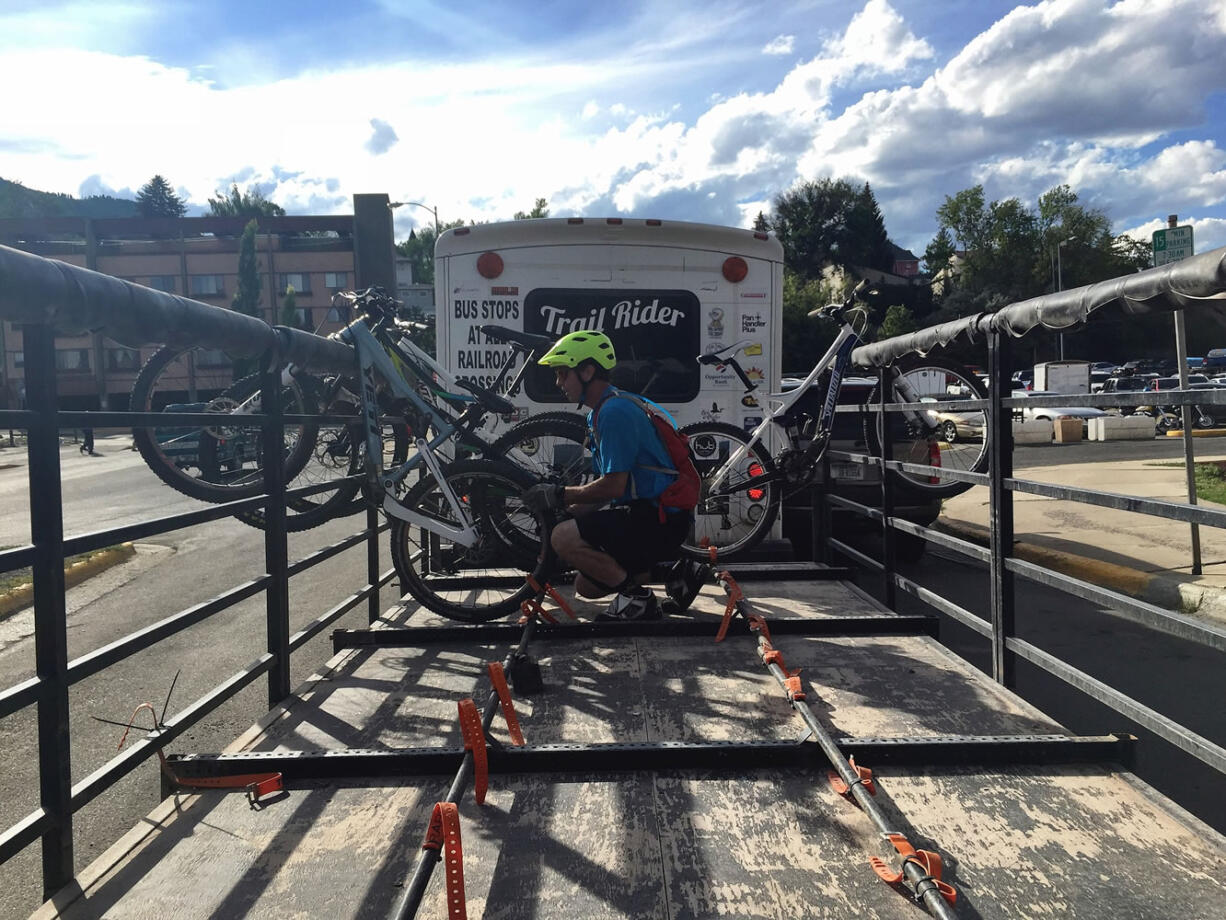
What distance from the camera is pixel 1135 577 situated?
801cm

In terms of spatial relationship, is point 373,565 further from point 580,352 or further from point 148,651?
point 148,651

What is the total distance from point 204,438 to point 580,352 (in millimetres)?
2016

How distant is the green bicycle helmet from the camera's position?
4.57 m

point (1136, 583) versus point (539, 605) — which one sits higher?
point (539, 605)

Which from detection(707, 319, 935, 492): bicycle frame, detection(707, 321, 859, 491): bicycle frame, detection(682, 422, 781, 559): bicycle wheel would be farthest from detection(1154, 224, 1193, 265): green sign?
detection(682, 422, 781, 559): bicycle wheel

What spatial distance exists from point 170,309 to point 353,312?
102 inches

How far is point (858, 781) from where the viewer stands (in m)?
2.48

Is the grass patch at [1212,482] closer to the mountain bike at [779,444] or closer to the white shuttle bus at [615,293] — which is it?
the mountain bike at [779,444]

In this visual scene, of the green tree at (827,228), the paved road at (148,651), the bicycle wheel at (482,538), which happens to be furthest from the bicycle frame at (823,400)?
→ the green tree at (827,228)

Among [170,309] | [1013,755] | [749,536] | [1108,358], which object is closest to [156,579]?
[749,536]

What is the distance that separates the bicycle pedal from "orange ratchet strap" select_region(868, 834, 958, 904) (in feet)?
5.41

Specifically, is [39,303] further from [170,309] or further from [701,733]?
[701,733]

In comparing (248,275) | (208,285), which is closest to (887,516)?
(248,275)

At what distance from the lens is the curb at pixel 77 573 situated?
8.28m
